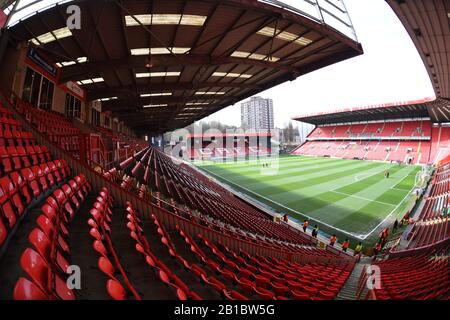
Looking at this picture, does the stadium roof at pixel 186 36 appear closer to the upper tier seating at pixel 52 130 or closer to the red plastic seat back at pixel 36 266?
the upper tier seating at pixel 52 130

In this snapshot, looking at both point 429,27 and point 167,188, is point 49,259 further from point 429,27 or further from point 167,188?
point 429,27

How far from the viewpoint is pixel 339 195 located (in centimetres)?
2019

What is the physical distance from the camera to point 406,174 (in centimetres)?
2875

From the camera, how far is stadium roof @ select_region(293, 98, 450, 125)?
34500 mm

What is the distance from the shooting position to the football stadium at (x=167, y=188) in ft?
10.3

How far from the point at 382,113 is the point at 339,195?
32.5 metres

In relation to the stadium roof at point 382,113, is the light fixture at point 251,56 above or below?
below

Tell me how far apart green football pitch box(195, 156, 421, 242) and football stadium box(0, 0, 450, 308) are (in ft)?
0.68

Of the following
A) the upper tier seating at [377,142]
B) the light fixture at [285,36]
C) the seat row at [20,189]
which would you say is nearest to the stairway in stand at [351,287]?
the seat row at [20,189]

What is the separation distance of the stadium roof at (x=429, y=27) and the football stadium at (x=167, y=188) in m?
0.05

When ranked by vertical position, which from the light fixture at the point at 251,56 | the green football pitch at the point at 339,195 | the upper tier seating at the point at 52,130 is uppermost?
the light fixture at the point at 251,56
